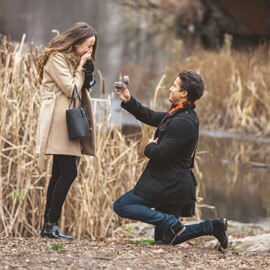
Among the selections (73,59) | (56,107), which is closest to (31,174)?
(56,107)

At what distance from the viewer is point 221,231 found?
4.17m

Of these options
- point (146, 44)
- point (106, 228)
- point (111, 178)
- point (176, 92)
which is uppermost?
point (146, 44)

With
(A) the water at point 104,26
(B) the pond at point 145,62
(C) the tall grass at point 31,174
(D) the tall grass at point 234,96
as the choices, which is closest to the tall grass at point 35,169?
(C) the tall grass at point 31,174

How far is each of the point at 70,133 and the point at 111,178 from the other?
140 cm

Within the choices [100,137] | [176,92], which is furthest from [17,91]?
[176,92]

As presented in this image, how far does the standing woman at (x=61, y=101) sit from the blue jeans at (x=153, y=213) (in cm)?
44

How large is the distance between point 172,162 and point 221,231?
54 cm

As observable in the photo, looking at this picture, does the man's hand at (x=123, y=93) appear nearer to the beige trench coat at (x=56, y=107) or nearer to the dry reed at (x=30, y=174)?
the beige trench coat at (x=56, y=107)

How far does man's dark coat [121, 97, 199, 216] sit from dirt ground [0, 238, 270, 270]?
12.6 inches

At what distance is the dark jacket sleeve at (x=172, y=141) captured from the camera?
3955mm

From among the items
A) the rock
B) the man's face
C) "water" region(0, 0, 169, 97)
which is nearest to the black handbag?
the man's face

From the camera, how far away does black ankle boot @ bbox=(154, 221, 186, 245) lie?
411 cm

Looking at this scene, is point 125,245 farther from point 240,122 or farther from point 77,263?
point 240,122

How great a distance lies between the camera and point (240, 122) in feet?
36.0
